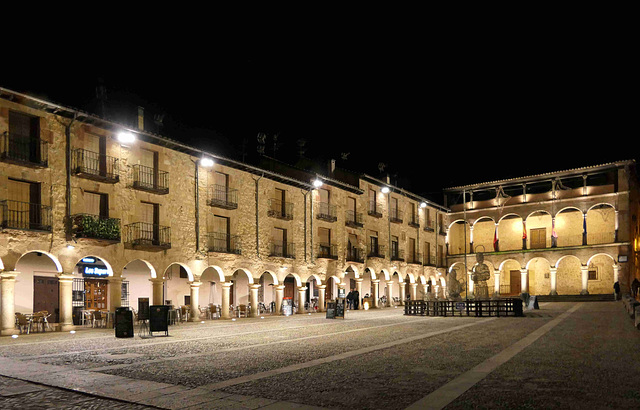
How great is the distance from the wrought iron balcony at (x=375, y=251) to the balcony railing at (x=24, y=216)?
79.7ft

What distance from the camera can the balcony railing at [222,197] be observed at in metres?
27.3

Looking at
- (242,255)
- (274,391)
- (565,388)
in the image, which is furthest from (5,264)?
(565,388)

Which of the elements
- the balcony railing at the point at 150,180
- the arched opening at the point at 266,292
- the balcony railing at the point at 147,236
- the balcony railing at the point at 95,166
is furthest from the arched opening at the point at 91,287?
the arched opening at the point at 266,292

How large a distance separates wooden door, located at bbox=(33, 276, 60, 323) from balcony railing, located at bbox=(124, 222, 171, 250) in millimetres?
4013

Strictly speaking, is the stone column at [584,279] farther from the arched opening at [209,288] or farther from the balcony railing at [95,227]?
the balcony railing at [95,227]

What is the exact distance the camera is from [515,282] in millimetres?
53250

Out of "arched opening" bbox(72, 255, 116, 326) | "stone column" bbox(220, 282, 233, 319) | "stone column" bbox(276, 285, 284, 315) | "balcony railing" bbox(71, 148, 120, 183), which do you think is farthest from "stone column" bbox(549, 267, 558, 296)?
"balcony railing" bbox(71, 148, 120, 183)

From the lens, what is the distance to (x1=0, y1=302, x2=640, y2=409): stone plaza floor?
7.13 metres

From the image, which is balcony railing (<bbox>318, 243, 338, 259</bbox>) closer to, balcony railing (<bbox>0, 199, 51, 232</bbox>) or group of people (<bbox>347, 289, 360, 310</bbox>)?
group of people (<bbox>347, 289, 360, 310</bbox>)

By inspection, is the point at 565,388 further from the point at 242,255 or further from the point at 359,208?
the point at 359,208

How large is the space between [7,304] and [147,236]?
21.5 ft

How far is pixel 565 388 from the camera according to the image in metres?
7.68

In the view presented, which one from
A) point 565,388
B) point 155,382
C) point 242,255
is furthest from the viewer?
point 242,255

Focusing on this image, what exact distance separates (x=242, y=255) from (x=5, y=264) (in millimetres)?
12178
